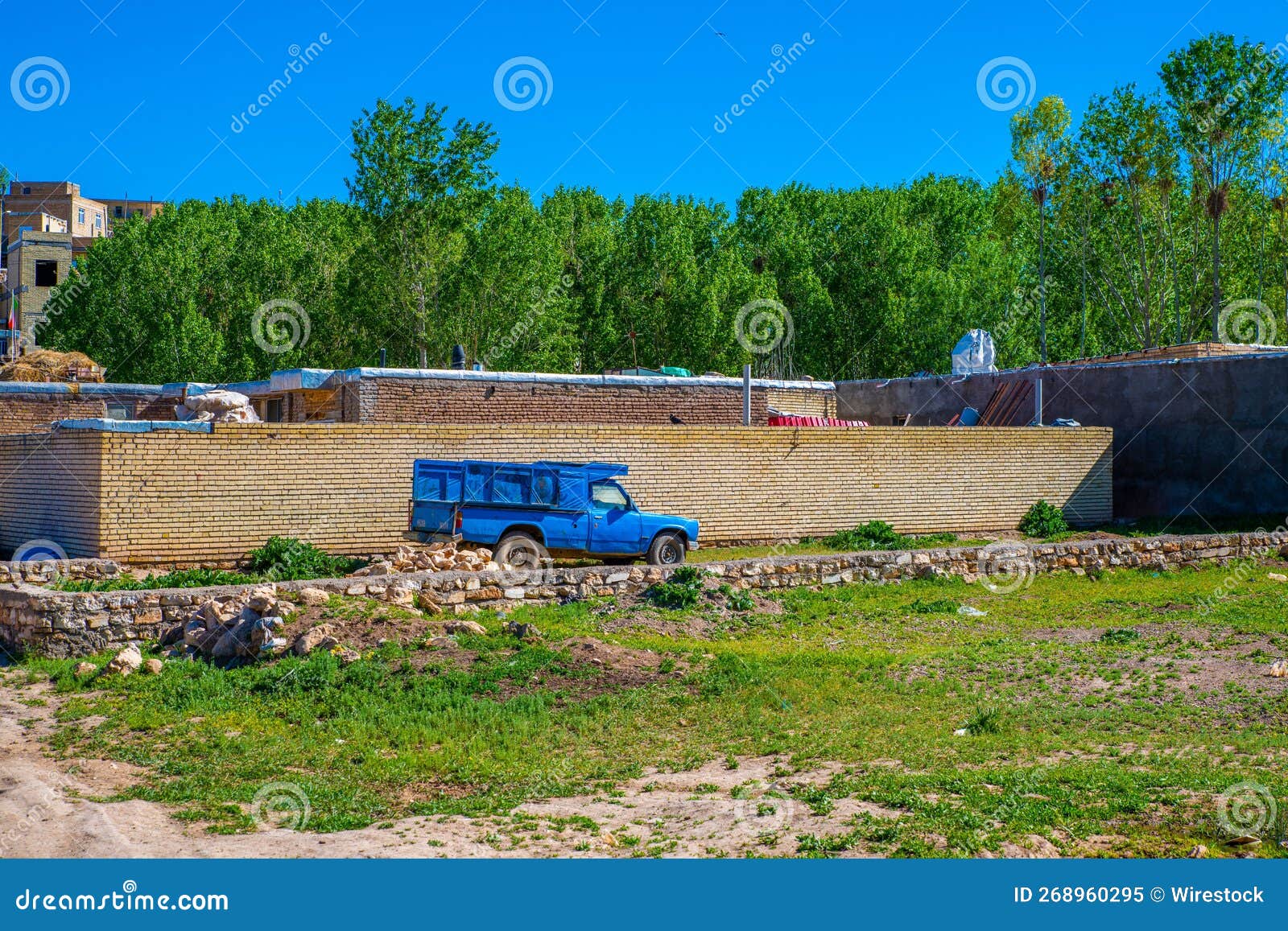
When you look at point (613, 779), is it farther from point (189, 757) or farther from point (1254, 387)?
point (1254, 387)

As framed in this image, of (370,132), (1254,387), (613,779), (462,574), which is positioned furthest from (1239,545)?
(370,132)

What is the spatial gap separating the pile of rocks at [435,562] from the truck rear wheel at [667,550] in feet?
9.75

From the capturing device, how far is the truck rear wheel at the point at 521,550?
17.2 meters

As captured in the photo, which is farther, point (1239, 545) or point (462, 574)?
point (1239, 545)

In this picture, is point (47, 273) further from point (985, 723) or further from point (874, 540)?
point (985, 723)

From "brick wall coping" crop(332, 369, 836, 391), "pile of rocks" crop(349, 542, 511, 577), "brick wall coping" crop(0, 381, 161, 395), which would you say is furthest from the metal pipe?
"brick wall coping" crop(0, 381, 161, 395)

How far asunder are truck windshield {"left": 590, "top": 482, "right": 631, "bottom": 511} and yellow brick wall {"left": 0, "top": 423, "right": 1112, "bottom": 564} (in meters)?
3.55

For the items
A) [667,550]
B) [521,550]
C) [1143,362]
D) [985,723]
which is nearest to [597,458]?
[667,550]

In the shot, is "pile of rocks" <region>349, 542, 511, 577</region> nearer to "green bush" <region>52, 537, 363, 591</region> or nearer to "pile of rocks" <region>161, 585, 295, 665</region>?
"green bush" <region>52, 537, 363, 591</region>

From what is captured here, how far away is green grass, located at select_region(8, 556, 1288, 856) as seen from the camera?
728 cm

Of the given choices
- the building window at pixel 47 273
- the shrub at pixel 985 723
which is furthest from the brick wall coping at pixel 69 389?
the building window at pixel 47 273

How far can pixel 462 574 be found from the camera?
14.1m

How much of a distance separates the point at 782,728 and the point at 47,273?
7541 cm

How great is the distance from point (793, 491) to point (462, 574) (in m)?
10.7
